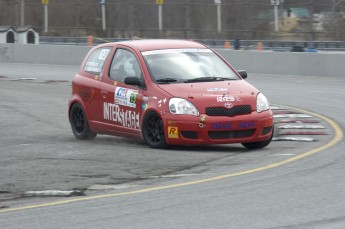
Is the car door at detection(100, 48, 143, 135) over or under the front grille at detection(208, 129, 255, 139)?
over

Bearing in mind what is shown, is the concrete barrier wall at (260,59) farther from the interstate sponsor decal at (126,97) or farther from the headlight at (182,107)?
the headlight at (182,107)

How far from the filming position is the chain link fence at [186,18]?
33.1 m

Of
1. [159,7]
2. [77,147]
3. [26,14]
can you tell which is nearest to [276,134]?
[77,147]

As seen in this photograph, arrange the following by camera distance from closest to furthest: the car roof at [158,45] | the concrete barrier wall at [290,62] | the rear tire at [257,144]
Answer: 1. the rear tire at [257,144]
2. the car roof at [158,45]
3. the concrete barrier wall at [290,62]

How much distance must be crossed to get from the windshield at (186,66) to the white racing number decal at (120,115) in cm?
64

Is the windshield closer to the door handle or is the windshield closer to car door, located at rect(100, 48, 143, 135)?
car door, located at rect(100, 48, 143, 135)

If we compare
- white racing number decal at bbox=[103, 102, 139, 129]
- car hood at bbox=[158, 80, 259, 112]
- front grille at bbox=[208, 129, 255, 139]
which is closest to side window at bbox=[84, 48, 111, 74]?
white racing number decal at bbox=[103, 102, 139, 129]

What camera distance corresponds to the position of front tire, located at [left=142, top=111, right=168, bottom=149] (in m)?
11.3

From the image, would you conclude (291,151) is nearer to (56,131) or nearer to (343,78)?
(56,131)

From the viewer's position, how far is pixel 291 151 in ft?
35.6

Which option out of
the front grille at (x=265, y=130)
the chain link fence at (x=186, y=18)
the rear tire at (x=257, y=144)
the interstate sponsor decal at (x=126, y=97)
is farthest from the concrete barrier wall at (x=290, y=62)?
the front grille at (x=265, y=130)

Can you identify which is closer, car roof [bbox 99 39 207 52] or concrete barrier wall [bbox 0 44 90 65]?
car roof [bbox 99 39 207 52]

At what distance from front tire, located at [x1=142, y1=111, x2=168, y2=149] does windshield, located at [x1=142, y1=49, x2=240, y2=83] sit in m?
0.59

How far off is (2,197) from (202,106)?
3.47m
